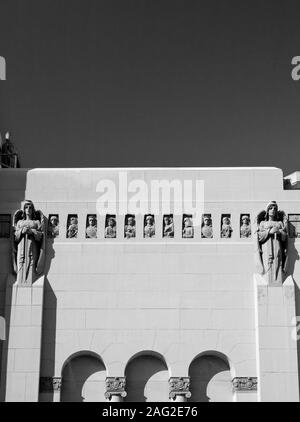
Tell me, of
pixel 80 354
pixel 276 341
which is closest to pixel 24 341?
pixel 80 354

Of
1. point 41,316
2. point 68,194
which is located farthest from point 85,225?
point 41,316

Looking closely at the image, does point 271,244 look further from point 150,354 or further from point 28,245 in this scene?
point 28,245

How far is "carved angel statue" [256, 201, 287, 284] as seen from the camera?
32031mm

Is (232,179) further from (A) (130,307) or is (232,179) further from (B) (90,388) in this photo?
(B) (90,388)

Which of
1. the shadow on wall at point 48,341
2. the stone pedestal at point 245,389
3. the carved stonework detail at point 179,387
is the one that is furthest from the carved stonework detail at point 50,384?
the stone pedestal at point 245,389

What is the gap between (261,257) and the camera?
32312mm

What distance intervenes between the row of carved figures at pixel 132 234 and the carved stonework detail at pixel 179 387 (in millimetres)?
4206

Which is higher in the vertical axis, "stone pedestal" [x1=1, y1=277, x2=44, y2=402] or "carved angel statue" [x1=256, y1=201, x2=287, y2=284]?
"carved angel statue" [x1=256, y1=201, x2=287, y2=284]

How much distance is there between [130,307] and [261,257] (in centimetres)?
447

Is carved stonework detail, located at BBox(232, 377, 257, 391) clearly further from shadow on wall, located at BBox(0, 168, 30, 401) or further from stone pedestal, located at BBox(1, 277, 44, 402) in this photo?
shadow on wall, located at BBox(0, 168, 30, 401)

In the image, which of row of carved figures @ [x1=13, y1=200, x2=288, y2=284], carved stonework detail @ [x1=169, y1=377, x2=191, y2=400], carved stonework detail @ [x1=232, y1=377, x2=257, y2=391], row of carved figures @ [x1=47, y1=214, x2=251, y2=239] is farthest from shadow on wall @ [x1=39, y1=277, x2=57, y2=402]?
carved stonework detail @ [x1=232, y1=377, x2=257, y2=391]

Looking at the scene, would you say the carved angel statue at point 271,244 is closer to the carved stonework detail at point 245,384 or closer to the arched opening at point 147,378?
the carved stonework detail at point 245,384

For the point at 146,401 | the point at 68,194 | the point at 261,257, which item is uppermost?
the point at 68,194

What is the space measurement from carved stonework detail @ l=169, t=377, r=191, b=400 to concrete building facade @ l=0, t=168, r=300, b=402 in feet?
0.11
